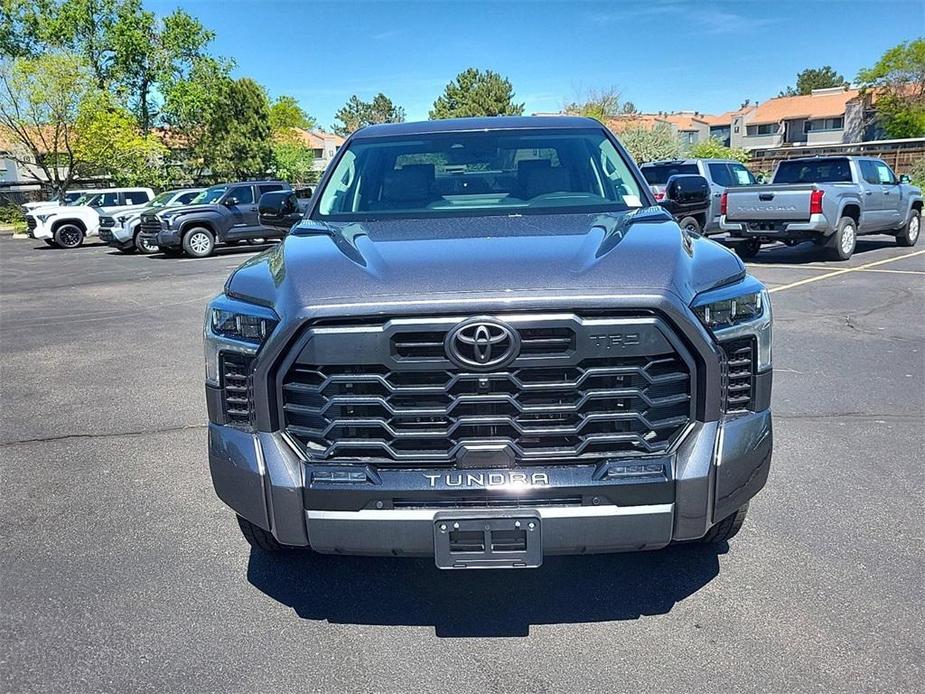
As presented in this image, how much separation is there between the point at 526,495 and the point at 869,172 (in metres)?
14.5

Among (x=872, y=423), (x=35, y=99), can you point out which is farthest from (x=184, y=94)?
(x=872, y=423)

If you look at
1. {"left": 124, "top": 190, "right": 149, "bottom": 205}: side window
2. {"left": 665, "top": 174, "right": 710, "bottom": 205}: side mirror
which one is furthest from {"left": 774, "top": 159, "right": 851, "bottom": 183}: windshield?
{"left": 124, "top": 190, "right": 149, "bottom": 205}: side window

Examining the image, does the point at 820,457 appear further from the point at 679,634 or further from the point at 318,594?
the point at 318,594

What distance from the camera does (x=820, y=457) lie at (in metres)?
4.42

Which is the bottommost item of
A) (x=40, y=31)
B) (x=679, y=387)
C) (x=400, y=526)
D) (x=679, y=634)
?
(x=679, y=634)

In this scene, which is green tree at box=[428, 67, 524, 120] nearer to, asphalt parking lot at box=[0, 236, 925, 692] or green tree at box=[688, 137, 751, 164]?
green tree at box=[688, 137, 751, 164]

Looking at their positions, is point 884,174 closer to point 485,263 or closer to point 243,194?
point 243,194

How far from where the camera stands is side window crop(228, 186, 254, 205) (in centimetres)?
1867

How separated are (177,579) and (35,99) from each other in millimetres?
36437

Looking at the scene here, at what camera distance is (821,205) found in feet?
41.7

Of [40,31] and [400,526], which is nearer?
[400,526]

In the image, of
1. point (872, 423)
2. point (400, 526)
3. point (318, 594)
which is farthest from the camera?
point (872, 423)

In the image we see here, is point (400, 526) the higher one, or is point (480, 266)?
point (480, 266)

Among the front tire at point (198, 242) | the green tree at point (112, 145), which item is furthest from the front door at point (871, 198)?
the green tree at point (112, 145)
